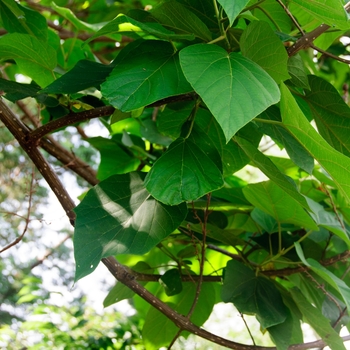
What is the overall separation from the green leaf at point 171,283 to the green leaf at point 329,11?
380 mm

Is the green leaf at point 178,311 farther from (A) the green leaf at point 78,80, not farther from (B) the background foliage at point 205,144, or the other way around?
(A) the green leaf at point 78,80

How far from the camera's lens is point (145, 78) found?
422 mm

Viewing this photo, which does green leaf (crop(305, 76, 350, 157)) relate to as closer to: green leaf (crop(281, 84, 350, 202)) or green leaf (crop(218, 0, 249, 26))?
green leaf (crop(281, 84, 350, 202))

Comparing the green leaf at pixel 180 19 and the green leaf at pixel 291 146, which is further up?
the green leaf at pixel 180 19

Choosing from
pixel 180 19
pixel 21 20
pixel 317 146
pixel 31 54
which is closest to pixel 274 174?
pixel 317 146

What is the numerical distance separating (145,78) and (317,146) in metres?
0.16

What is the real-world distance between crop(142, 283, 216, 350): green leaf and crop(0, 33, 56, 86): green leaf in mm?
352

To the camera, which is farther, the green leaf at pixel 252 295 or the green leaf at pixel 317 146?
the green leaf at pixel 252 295

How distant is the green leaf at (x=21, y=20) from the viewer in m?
0.60

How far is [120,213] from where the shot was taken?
1.63 ft

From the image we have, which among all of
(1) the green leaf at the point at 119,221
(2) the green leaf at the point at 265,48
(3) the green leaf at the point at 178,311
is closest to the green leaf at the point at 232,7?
(2) the green leaf at the point at 265,48

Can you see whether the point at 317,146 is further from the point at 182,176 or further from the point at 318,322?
the point at 318,322

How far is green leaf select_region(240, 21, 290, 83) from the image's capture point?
43 cm

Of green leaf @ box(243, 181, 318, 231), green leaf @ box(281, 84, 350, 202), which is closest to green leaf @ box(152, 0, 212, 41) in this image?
green leaf @ box(281, 84, 350, 202)
